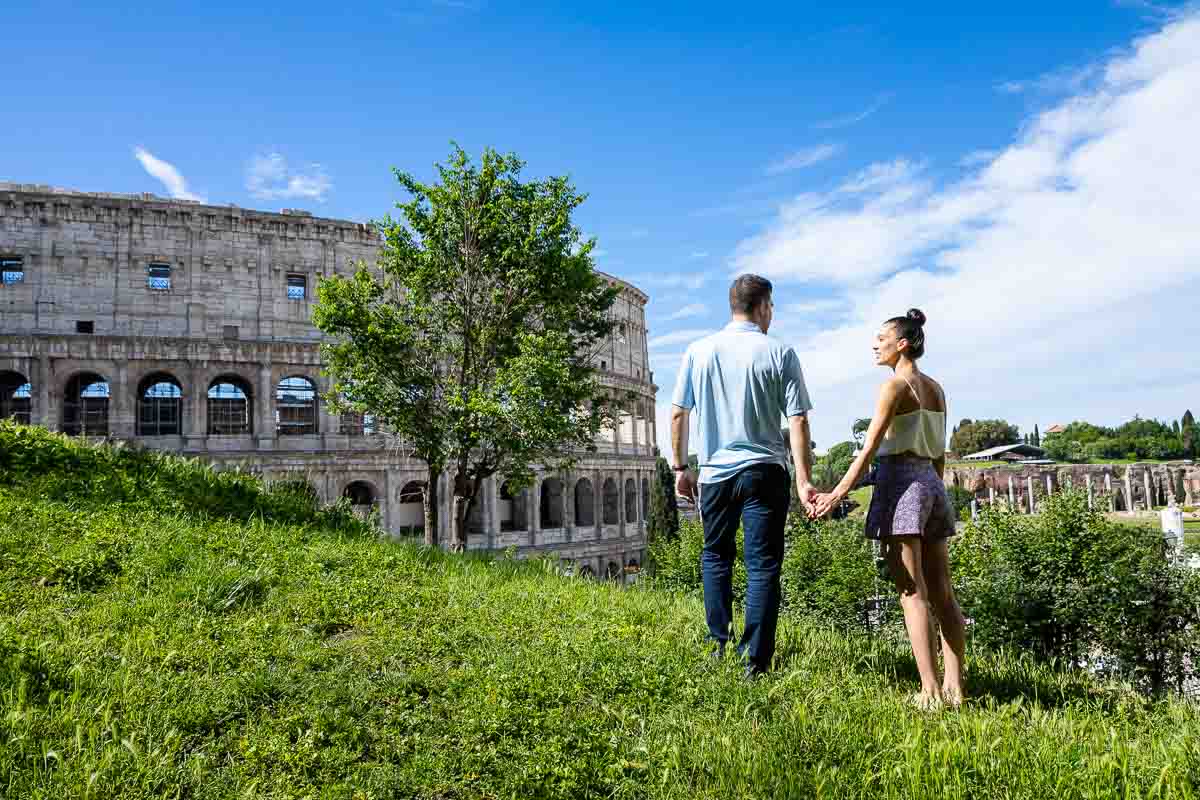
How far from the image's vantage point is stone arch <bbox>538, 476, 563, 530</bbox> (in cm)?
A: 3647

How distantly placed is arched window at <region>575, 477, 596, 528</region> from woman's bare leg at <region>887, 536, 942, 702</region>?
3431 cm

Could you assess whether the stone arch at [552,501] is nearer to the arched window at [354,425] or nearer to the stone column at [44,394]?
the arched window at [354,425]

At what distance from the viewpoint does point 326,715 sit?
11.6 feet

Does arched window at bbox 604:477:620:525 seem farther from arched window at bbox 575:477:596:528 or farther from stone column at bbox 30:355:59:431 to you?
stone column at bbox 30:355:59:431

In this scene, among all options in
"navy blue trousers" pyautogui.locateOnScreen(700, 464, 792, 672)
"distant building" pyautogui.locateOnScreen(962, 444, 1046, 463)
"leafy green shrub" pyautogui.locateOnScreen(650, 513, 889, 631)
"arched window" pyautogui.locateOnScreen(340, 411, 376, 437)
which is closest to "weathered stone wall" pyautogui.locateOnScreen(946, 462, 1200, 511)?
"distant building" pyautogui.locateOnScreen(962, 444, 1046, 463)

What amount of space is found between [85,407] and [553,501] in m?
20.2

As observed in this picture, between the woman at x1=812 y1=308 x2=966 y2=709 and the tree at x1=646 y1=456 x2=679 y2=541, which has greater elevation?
the woman at x1=812 y1=308 x2=966 y2=709

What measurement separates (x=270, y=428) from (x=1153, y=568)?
93.0 feet

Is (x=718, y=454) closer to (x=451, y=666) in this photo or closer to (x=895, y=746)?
(x=895, y=746)

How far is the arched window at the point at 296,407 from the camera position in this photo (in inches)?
1234

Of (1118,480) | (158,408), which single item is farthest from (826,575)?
(1118,480)

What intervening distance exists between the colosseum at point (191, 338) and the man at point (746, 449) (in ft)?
79.1

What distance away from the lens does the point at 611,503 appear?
131ft

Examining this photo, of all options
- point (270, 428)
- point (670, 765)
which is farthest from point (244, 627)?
point (270, 428)
